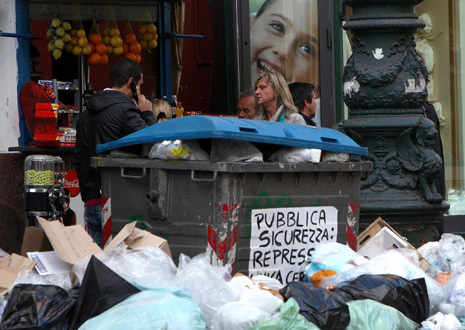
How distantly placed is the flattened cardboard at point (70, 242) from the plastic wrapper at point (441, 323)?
1823mm

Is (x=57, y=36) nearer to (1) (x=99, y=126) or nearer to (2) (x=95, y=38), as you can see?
(2) (x=95, y=38)

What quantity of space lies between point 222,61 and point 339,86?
6.86 feet

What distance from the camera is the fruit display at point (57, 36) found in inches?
364

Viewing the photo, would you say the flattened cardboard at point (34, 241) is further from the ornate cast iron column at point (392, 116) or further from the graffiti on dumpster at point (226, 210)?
the ornate cast iron column at point (392, 116)

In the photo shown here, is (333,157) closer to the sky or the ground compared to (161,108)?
closer to the ground

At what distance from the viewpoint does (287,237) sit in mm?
5094

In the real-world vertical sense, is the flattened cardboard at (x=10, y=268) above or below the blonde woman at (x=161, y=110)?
below

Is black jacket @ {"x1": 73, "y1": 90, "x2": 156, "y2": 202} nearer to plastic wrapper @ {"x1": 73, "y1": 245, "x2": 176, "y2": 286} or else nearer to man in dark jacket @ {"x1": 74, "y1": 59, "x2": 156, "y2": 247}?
man in dark jacket @ {"x1": 74, "y1": 59, "x2": 156, "y2": 247}

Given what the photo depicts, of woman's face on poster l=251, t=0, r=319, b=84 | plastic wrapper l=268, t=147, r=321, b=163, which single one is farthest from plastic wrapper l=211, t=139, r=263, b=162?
woman's face on poster l=251, t=0, r=319, b=84

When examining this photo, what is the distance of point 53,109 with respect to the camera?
802 centimetres

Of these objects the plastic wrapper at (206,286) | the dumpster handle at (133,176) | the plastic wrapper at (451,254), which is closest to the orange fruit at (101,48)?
the dumpster handle at (133,176)

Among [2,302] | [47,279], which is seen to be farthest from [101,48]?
[2,302]

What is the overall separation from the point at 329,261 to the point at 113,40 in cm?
548

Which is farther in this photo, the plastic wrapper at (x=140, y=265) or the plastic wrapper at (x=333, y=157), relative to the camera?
the plastic wrapper at (x=333, y=157)
